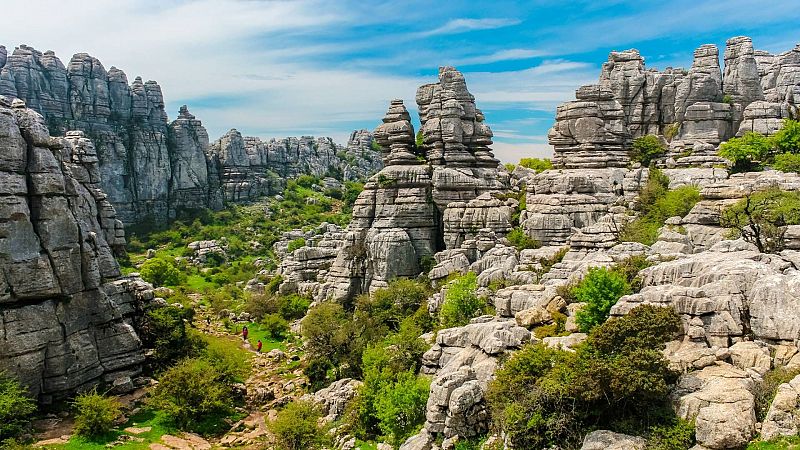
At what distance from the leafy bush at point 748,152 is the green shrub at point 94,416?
3927 cm

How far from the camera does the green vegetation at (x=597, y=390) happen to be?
16.2 m

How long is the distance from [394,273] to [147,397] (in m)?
19.3

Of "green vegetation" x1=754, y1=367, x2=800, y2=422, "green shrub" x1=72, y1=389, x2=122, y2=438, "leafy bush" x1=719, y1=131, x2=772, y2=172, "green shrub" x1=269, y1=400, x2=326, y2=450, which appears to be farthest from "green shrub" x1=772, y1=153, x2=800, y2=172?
"green shrub" x1=72, y1=389, x2=122, y2=438

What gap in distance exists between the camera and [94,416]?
87.5ft

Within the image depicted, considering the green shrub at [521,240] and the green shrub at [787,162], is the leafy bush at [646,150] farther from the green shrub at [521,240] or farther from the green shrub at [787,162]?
the green shrub at [521,240]

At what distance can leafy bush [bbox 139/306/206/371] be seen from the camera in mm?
34922

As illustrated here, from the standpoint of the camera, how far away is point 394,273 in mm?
44469

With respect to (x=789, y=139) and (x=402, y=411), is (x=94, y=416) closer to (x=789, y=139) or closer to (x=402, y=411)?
(x=402, y=411)

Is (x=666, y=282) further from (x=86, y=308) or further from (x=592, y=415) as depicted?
(x=86, y=308)

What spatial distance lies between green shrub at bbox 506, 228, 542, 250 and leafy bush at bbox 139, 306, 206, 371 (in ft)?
69.7

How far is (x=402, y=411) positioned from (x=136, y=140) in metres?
80.2

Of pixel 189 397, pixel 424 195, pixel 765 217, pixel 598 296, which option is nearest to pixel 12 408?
pixel 189 397

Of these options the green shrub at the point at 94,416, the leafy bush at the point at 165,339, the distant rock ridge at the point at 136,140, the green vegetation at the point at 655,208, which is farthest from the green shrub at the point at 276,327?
the distant rock ridge at the point at 136,140

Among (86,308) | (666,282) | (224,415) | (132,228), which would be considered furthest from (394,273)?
(132,228)
